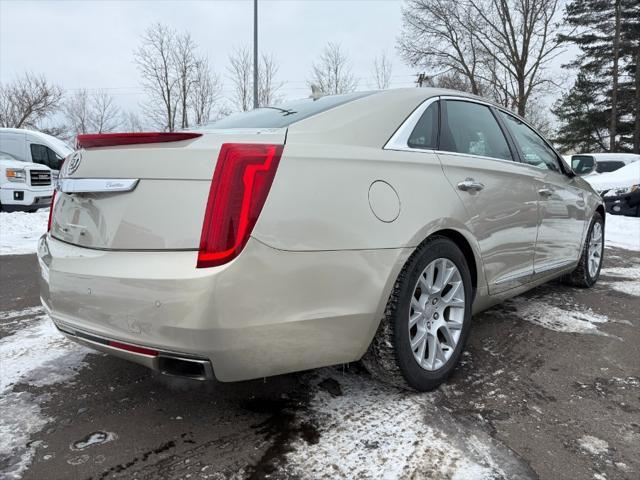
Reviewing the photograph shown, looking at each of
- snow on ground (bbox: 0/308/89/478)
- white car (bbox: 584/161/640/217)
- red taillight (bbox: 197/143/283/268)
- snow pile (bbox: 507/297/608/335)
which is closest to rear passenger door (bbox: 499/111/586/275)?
snow pile (bbox: 507/297/608/335)

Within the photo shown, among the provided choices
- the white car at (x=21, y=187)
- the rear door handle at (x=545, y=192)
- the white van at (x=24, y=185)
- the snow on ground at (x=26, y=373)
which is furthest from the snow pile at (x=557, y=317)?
the white car at (x=21, y=187)

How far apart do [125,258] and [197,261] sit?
0.35 m

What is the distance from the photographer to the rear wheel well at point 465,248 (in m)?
2.53

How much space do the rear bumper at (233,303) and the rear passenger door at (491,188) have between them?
2.53 ft

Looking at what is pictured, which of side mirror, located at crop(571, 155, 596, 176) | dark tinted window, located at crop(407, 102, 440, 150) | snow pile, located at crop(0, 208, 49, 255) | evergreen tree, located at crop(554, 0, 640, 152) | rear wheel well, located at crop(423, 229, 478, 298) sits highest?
evergreen tree, located at crop(554, 0, 640, 152)

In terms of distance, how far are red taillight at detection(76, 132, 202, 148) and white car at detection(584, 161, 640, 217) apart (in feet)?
36.9

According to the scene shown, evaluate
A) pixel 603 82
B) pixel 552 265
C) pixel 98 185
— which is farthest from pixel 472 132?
pixel 603 82

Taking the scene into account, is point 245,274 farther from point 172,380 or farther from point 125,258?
point 172,380

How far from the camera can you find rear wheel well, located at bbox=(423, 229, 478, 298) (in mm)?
2531

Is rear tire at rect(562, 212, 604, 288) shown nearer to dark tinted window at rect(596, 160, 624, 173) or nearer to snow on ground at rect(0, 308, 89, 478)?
snow on ground at rect(0, 308, 89, 478)

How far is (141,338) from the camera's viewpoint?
72.6 inches

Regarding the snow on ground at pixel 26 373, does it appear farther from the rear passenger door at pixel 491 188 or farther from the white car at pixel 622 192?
the white car at pixel 622 192

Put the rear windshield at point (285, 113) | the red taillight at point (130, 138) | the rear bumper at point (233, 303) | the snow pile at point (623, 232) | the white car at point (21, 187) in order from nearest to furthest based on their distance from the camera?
the rear bumper at point (233, 303) < the red taillight at point (130, 138) < the rear windshield at point (285, 113) < the snow pile at point (623, 232) < the white car at point (21, 187)

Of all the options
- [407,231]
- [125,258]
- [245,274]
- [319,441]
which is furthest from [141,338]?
[407,231]
